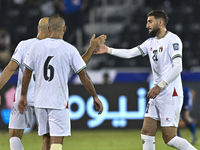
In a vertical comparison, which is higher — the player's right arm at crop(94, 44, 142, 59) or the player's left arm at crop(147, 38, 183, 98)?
the player's right arm at crop(94, 44, 142, 59)

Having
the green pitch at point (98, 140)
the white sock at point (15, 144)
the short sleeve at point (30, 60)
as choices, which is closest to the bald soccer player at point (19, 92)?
the white sock at point (15, 144)

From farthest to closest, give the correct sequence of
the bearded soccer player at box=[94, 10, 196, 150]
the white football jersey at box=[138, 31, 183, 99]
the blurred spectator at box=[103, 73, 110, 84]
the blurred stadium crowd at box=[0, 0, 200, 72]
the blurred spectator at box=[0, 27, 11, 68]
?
the blurred stadium crowd at box=[0, 0, 200, 72], the blurred spectator at box=[0, 27, 11, 68], the blurred spectator at box=[103, 73, 110, 84], the white football jersey at box=[138, 31, 183, 99], the bearded soccer player at box=[94, 10, 196, 150]

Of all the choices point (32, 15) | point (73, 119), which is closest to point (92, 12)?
point (32, 15)

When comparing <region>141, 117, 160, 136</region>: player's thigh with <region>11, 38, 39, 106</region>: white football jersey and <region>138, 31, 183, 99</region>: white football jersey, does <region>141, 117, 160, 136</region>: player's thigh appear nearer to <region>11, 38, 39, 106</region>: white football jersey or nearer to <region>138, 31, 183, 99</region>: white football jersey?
<region>138, 31, 183, 99</region>: white football jersey

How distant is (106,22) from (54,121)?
11801mm

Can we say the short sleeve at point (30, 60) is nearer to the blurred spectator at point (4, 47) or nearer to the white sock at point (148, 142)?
the white sock at point (148, 142)

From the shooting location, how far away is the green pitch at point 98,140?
30.7ft

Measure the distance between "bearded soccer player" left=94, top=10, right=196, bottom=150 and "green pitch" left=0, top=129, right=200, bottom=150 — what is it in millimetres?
3142

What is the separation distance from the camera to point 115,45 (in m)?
15.9

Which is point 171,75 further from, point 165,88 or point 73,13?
point 73,13

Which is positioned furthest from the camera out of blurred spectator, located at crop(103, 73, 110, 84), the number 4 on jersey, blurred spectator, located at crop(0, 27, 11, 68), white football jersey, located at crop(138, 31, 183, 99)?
blurred spectator, located at crop(0, 27, 11, 68)

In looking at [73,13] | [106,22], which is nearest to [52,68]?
[73,13]

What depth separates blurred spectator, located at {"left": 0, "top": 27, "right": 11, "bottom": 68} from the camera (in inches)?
563

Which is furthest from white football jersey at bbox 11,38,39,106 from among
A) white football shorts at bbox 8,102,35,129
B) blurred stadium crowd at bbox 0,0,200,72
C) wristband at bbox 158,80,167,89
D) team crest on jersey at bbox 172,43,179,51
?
blurred stadium crowd at bbox 0,0,200,72
